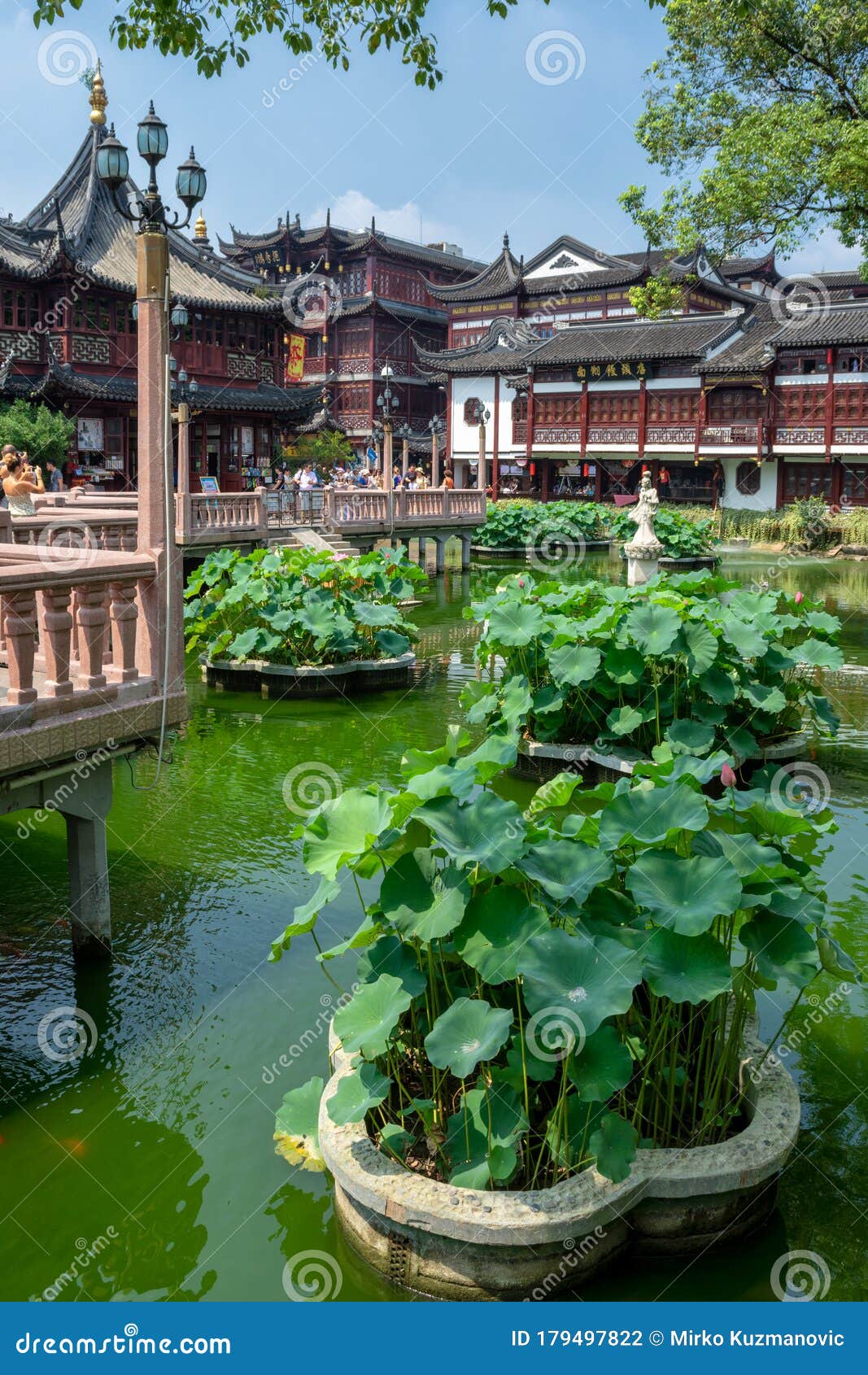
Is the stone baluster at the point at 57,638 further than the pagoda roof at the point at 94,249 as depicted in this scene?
No

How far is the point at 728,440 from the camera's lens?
115 ft

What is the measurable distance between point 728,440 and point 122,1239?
34.1 m

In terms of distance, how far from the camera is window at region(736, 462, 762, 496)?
35.9m

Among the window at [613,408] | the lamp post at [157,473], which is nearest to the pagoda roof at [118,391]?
the window at [613,408]

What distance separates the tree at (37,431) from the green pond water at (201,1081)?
17.8m

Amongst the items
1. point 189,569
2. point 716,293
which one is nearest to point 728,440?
point 716,293
